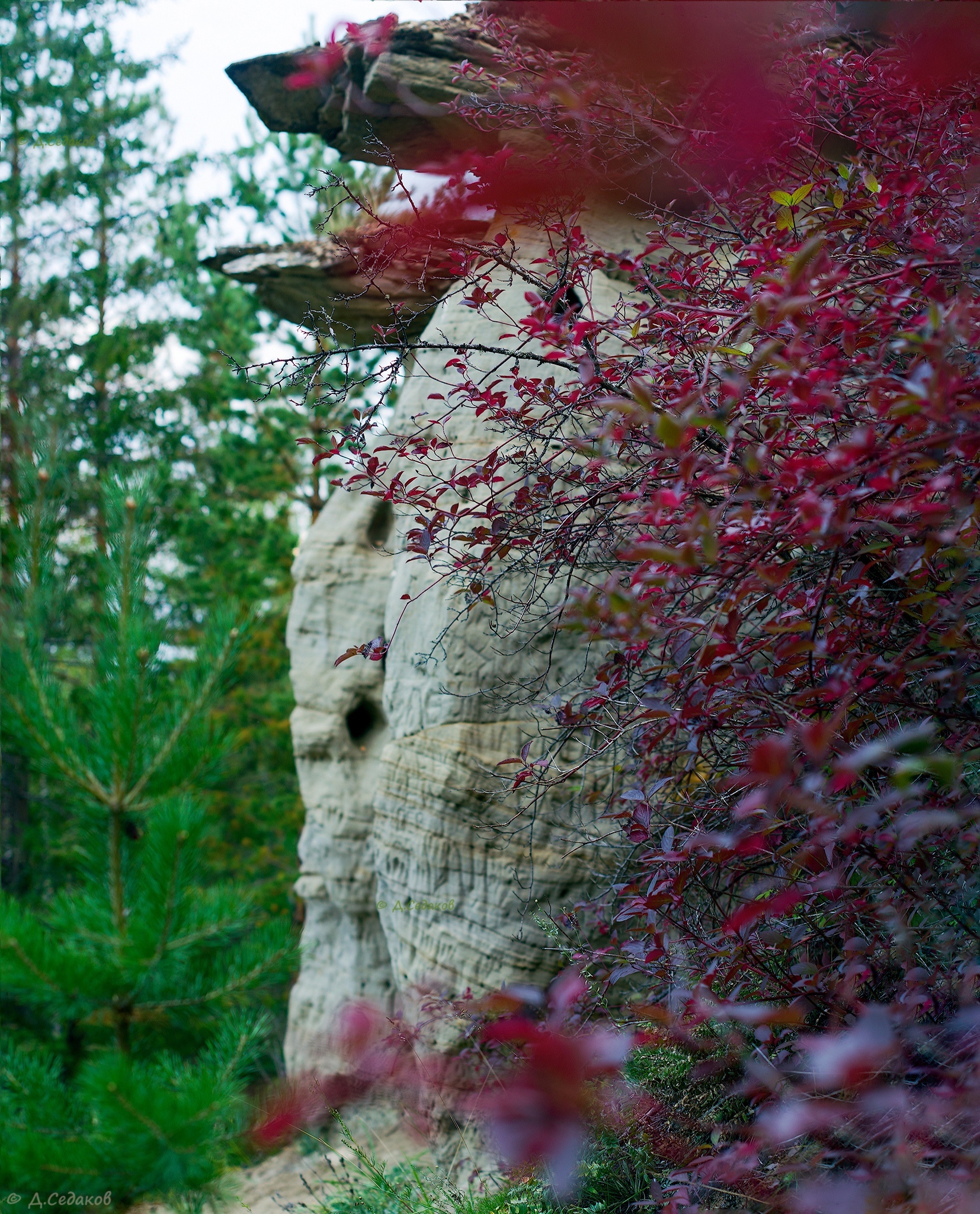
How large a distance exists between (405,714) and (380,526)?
5.42 feet

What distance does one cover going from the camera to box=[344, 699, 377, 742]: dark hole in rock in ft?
17.4

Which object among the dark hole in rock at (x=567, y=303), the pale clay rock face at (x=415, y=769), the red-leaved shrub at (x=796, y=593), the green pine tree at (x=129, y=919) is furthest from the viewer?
the green pine tree at (x=129, y=919)

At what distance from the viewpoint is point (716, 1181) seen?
1.81 m

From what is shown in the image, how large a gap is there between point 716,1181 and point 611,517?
59.7 inches

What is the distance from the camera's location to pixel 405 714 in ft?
13.3

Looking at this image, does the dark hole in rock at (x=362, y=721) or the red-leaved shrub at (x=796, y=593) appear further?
the dark hole in rock at (x=362, y=721)

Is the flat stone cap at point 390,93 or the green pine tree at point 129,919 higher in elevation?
the flat stone cap at point 390,93

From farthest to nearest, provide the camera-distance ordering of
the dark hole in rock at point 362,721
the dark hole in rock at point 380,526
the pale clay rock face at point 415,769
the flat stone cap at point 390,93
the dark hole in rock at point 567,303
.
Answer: the dark hole in rock at point 362,721 → the dark hole in rock at point 380,526 → the flat stone cap at point 390,93 → the pale clay rock face at point 415,769 → the dark hole in rock at point 567,303

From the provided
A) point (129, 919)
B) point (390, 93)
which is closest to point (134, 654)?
point (129, 919)

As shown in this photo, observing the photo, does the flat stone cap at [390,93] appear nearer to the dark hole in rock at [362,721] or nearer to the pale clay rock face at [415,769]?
the pale clay rock face at [415,769]

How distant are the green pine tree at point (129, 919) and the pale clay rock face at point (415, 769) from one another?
494 mm

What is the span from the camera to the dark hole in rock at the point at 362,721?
531cm

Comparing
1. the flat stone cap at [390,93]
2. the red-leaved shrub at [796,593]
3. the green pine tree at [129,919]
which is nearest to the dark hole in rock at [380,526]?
the green pine tree at [129,919]

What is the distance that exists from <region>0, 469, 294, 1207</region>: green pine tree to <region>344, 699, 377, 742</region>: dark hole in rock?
0.79 meters
